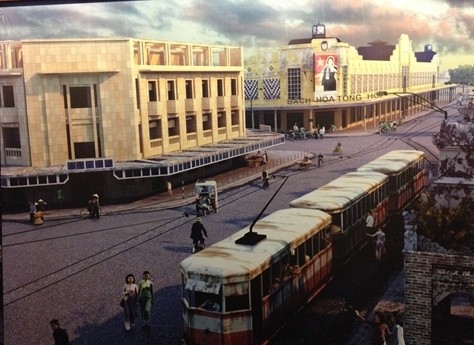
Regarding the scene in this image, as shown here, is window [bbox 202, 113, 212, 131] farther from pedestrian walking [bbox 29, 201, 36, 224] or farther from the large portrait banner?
pedestrian walking [bbox 29, 201, 36, 224]

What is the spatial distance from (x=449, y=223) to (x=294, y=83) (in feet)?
8.64

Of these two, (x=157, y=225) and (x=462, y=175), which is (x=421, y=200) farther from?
(x=157, y=225)

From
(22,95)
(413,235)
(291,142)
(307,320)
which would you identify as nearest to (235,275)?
(307,320)

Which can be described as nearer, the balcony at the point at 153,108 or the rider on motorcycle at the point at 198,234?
the rider on motorcycle at the point at 198,234

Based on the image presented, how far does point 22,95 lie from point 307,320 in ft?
15.2

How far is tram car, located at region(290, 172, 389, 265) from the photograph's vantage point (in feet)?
23.2

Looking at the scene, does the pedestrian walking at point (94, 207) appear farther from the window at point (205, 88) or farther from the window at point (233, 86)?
the window at point (233, 86)

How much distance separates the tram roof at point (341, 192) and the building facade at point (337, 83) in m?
0.75

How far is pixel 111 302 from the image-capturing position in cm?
682

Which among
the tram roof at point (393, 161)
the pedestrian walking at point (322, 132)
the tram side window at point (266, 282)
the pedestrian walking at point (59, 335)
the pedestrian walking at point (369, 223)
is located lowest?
the pedestrian walking at point (59, 335)

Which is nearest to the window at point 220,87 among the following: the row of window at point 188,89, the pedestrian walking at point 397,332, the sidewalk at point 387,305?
the row of window at point 188,89

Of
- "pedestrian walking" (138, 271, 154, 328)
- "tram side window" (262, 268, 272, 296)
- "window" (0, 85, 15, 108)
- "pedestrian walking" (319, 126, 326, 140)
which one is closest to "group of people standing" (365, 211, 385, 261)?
"pedestrian walking" (319, 126, 326, 140)

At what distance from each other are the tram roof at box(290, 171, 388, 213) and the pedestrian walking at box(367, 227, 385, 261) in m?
0.53

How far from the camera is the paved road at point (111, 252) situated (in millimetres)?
6656
